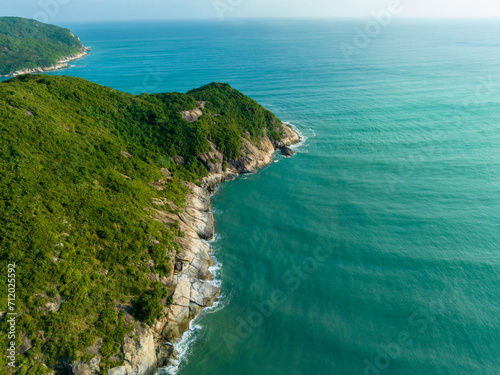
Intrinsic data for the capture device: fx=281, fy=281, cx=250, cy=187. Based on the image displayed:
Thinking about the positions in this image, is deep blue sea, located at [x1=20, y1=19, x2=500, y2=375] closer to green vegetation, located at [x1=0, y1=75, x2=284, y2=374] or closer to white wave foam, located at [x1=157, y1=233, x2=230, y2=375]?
white wave foam, located at [x1=157, y1=233, x2=230, y2=375]

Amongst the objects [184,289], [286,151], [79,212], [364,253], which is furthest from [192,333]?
[286,151]

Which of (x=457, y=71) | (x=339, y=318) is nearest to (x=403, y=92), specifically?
(x=457, y=71)

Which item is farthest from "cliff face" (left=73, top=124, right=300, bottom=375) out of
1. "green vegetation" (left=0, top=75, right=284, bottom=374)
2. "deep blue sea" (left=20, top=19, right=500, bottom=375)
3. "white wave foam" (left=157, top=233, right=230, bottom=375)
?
"deep blue sea" (left=20, top=19, right=500, bottom=375)

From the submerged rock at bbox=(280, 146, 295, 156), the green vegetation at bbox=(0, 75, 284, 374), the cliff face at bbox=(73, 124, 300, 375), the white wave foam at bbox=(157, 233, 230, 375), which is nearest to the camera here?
the green vegetation at bbox=(0, 75, 284, 374)

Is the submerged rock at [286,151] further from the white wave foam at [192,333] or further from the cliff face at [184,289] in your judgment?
the white wave foam at [192,333]

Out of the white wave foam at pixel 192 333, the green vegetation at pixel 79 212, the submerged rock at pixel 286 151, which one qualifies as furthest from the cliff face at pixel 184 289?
the submerged rock at pixel 286 151
